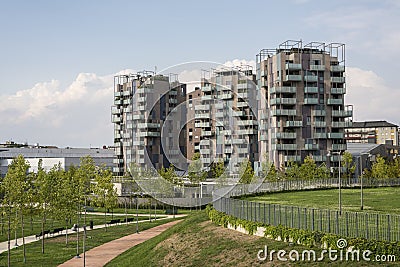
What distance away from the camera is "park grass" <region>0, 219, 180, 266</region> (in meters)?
40.7

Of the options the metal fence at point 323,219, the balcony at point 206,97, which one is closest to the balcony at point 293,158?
the balcony at point 206,97

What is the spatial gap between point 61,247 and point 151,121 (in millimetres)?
37942

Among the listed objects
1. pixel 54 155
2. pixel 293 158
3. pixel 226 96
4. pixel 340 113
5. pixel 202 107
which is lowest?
pixel 293 158

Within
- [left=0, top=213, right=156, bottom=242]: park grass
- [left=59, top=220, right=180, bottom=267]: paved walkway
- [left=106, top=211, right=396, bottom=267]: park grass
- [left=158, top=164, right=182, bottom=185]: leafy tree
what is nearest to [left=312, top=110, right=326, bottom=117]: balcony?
[left=158, top=164, right=182, bottom=185]: leafy tree

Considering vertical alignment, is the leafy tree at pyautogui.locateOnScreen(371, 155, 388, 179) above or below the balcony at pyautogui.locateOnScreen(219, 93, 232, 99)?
below

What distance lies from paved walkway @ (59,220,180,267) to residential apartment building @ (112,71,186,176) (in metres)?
8.00

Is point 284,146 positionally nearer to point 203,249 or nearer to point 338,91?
point 338,91

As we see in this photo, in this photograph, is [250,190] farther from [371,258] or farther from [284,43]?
[284,43]

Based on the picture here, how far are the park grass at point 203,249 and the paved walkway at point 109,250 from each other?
1.07m

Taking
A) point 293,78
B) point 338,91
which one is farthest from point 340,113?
point 293,78

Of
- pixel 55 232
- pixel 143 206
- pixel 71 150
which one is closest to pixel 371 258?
pixel 55 232

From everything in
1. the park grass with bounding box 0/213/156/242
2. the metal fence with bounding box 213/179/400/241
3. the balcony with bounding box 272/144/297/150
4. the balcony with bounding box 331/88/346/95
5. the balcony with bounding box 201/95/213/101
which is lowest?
the park grass with bounding box 0/213/156/242

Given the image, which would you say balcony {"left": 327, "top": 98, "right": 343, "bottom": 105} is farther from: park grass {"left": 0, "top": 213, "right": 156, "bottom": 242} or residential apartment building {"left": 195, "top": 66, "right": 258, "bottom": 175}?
park grass {"left": 0, "top": 213, "right": 156, "bottom": 242}

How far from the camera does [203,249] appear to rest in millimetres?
33031
